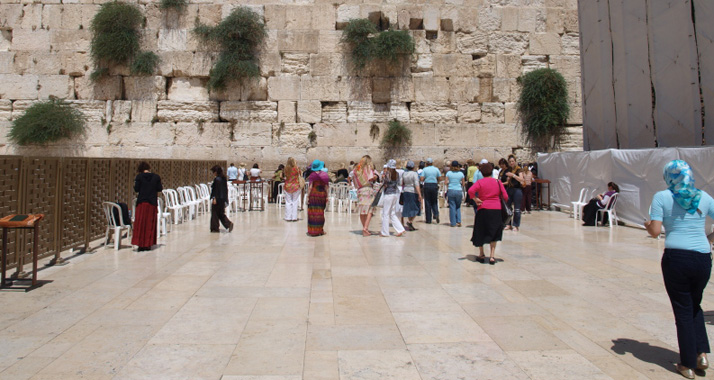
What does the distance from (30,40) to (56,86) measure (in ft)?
4.98

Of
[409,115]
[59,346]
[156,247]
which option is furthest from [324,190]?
[409,115]

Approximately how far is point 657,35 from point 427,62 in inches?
236

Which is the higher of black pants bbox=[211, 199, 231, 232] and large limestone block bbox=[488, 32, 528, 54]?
large limestone block bbox=[488, 32, 528, 54]

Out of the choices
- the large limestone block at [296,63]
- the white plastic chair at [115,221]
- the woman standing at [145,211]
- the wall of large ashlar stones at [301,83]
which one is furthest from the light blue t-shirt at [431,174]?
the large limestone block at [296,63]

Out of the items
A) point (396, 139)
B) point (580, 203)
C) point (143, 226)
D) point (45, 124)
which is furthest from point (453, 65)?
point (45, 124)

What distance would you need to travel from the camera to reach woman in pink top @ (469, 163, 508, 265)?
660cm

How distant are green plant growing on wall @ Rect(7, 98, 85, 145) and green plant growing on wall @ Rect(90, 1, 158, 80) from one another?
134 cm

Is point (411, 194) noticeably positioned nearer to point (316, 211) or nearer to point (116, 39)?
point (316, 211)

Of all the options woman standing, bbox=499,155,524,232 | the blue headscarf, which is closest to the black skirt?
the blue headscarf

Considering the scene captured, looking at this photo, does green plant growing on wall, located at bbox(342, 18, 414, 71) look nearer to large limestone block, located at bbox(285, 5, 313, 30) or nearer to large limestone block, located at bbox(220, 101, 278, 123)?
large limestone block, located at bbox(285, 5, 313, 30)

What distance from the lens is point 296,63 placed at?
50.5ft

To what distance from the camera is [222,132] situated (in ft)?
50.1

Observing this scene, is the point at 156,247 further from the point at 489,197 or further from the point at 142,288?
the point at 489,197

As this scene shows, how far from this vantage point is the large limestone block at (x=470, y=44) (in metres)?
15.6
